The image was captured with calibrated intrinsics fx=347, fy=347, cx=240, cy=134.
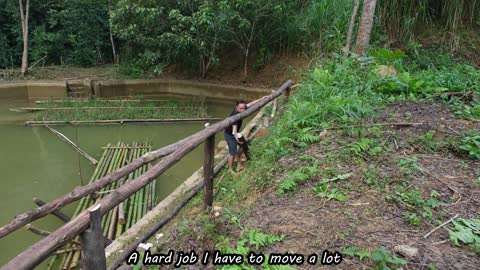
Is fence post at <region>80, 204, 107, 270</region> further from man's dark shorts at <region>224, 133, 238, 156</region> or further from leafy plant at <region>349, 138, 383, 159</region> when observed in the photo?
man's dark shorts at <region>224, 133, 238, 156</region>

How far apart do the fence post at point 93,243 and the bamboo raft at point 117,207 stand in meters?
1.29

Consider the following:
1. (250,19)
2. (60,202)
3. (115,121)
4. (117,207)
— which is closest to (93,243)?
(60,202)

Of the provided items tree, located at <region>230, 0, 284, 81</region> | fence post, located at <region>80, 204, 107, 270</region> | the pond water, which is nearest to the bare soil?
fence post, located at <region>80, 204, 107, 270</region>

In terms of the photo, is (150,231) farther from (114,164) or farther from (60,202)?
(114,164)

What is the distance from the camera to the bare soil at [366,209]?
1.94 meters

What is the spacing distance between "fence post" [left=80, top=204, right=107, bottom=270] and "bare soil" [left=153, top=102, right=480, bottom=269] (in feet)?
2.69

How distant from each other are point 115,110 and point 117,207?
4.84 m

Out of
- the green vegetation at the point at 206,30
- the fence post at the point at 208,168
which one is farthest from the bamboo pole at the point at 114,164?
the green vegetation at the point at 206,30

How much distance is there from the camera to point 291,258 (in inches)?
75.9

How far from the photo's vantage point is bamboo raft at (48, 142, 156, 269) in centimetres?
345

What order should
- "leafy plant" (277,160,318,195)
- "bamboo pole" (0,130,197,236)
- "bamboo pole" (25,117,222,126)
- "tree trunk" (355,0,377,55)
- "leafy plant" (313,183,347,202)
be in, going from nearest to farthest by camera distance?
"bamboo pole" (0,130,197,236)
"leafy plant" (313,183,347,202)
"leafy plant" (277,160,318,195)
"tree trunk" (355,0,377,55)
"bamboo pole" (25,117,222,126)

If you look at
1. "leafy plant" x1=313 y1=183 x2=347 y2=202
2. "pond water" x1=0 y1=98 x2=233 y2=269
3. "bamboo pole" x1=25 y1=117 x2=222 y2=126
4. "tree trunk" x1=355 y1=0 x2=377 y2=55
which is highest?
"tree trunk" x1=355 y1=0 x2=377 y2=55

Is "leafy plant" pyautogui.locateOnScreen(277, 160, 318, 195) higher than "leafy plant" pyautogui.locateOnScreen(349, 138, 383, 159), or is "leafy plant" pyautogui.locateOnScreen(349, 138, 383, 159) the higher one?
"leafy plant" pyautogui.locateOnScreen(349, 138, 383, 159)

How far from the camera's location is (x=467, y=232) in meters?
1.97
